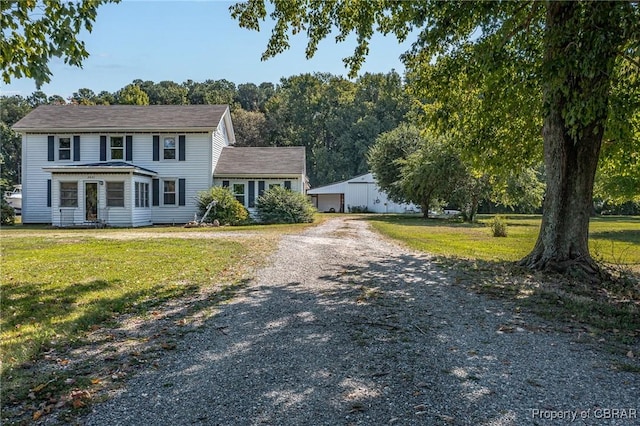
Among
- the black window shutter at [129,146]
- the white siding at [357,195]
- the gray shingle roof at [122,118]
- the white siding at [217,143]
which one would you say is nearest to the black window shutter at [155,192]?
the black window shutter at [129,146]

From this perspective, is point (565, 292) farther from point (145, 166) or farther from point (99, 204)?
point (145, 166)

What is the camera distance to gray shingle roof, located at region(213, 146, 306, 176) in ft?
82.8

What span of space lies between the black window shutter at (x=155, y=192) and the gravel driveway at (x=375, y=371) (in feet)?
65.2

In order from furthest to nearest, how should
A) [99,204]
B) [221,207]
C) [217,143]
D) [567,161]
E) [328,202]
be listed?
[328,202] → [217,143] → [221,207] → [99,204] → [567,161]

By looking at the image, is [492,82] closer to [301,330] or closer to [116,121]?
[301,330]

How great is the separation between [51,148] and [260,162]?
11.6 metres

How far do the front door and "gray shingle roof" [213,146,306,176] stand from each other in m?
6.23

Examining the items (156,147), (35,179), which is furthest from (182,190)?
(35,179)

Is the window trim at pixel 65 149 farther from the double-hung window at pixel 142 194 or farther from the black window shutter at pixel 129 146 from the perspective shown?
the double-hung window at pixel 142 194

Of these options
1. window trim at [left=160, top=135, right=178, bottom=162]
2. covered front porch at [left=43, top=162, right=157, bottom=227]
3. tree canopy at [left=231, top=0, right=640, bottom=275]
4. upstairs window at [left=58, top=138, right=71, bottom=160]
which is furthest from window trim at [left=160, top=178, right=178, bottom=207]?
tree canopy at [left=231, top=0, right=640, bottom=275]

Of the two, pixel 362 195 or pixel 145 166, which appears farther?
pixel 362 195

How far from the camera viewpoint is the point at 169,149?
24422mm

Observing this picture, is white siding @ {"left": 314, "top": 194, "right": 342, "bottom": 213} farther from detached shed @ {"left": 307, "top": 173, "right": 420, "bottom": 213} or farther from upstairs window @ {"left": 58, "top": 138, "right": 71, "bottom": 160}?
upstairs window @ {"left": 58, "top": 138, "right": 71, "bottom": 160}

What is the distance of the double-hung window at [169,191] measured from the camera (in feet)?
80.5
